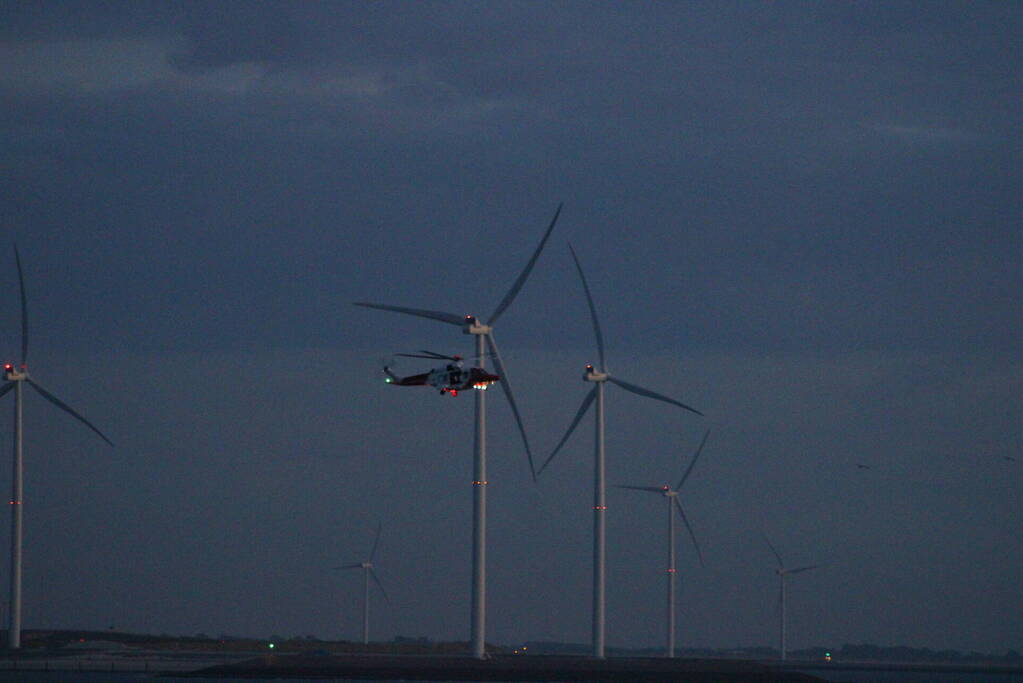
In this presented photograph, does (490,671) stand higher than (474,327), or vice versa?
(474,327)

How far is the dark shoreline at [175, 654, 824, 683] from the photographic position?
305ft

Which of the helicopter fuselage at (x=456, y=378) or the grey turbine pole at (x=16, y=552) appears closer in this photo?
the helicopter fuselage at (x=456, y=378)

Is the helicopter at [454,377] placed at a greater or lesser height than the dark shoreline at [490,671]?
greater

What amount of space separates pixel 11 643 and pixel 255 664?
97.4ft

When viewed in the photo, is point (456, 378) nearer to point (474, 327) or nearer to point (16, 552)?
point (474, 327)

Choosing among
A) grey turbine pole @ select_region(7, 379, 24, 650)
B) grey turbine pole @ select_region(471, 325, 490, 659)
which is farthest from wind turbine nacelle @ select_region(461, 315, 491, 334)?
grey turbine pole @ select_region(7, 379, 24, 650)

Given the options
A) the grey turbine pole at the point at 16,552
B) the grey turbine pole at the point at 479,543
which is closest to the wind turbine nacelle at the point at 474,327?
the grey turbine pole at the point at 479,543

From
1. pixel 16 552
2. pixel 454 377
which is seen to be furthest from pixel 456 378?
pixel 16 552

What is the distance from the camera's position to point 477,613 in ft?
325

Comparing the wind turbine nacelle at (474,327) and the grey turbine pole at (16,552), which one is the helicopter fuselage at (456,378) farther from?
the grey turbine pole at (16,552)

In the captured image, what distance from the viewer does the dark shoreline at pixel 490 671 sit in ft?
305

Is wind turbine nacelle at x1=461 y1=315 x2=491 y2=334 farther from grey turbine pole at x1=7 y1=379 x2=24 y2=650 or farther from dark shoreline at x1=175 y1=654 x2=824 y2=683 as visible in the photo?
grey turbine pole at x1=7 y1=379 x2=24 y2=650

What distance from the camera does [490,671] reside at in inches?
3723

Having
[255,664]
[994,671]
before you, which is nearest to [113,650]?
[255,664]
